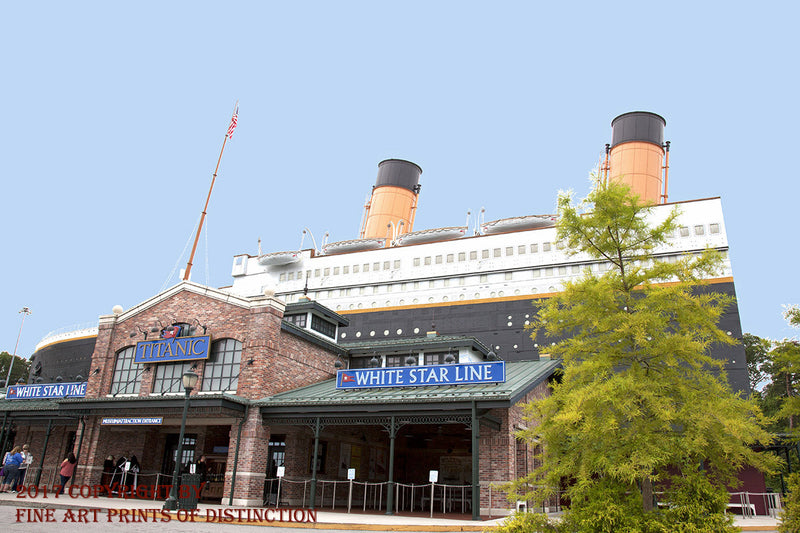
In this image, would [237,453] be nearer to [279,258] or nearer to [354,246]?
[354,246]

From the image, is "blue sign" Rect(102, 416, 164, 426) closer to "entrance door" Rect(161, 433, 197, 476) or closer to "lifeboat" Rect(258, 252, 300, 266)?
"entrance door" Rect(161, 433, 197, 476)

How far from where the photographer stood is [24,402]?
1010 inches

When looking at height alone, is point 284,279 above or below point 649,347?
above

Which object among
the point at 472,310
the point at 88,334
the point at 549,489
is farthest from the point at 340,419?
the point at 88,334

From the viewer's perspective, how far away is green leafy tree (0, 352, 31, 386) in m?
73.5

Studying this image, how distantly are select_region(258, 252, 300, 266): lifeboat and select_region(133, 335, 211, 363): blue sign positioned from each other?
2060 cm

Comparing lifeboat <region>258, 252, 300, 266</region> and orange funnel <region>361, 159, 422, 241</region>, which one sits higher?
orange funnel <region>361, 159, 422, 241</region>

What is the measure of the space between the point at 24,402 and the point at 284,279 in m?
20.0

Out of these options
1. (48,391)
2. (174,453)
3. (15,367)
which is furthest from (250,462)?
(15,367)

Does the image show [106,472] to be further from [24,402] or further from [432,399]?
[432,399]

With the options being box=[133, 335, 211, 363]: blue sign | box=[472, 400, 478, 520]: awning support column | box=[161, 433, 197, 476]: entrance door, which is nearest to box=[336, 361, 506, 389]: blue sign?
box=[472, 400, 478, 520]: awning support column

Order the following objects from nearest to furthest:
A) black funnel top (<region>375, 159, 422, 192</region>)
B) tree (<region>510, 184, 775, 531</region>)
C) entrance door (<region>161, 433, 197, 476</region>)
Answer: tree (<region>510, 184, 775, 531</region>) < entrance door (<region>161, 433, 197, 476</region>) < black funnel top (<region>375, 159, 422, 192</region>)

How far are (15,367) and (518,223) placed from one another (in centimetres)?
7092

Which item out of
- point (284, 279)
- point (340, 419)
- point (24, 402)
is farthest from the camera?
point (284, 279)
